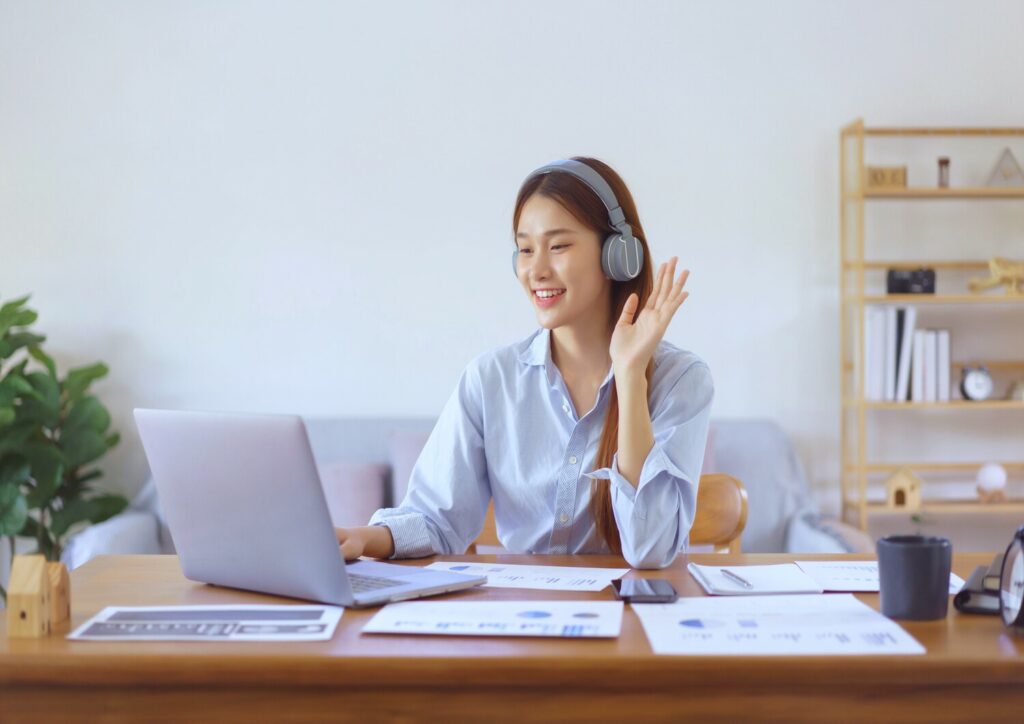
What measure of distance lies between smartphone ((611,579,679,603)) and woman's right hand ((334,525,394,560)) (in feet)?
1.25

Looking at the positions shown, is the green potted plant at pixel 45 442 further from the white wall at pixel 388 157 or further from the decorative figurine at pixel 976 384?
the decorative figurine at pixel 976 384

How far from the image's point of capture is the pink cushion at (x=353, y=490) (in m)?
3.24

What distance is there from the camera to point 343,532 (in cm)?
151

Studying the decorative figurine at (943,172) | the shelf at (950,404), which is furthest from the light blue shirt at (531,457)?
the decorative figurine at (943,172)

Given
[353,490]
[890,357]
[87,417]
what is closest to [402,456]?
[353,490]

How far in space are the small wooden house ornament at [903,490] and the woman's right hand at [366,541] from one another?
230cm

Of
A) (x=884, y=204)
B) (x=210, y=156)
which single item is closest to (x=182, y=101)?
(x=210, y=156)

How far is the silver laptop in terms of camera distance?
47.8 inches

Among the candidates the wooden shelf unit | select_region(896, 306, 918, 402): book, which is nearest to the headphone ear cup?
the wooden shelf unit

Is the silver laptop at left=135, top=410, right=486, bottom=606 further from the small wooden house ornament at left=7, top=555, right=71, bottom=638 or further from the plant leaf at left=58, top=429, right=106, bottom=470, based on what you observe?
the plant leaf at left=58, top=429, right=106, bottom=470

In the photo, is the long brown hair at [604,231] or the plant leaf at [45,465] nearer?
the long brown hair at [604,231]

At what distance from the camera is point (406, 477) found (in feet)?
10.8

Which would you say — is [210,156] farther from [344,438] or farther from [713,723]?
[713,723]

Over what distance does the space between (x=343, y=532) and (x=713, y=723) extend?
0.64 m
